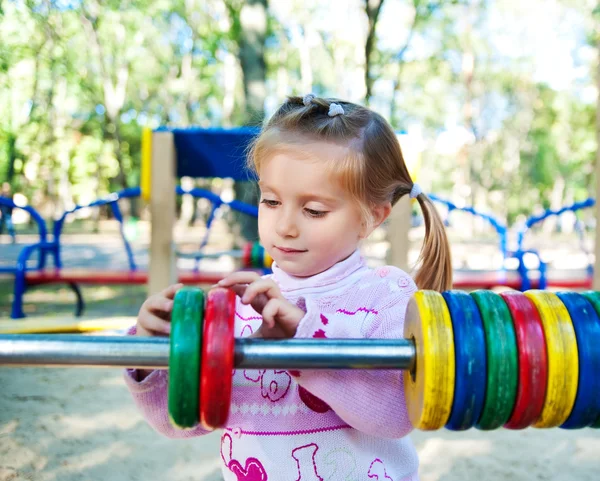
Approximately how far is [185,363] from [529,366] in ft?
1.65

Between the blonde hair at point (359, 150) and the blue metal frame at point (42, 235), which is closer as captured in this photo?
the blonde hair at point (359, 150)

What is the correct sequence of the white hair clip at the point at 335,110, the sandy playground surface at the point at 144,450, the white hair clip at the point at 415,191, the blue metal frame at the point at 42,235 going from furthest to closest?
the blue metal frame at the point at 42,235, the sandy playground surface at the point at 144,450, the white hair clip at the point at 415,191, the white hair clip at the point at 335,110

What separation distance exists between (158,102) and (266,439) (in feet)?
83.0

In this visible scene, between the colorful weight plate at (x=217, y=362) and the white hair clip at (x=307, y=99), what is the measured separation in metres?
0.61

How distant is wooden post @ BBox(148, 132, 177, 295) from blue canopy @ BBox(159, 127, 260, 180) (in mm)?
130

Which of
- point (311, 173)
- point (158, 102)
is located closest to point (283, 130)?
point (311, 173)

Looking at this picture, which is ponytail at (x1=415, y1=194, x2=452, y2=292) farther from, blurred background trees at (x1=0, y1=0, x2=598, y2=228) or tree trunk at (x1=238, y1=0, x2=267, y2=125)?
tree trunk at (x1=238, y1=0, x2=267, y2=125)

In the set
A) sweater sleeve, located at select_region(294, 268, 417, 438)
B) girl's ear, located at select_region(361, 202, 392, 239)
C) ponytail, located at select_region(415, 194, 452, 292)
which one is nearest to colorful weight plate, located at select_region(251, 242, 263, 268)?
ponytail, located at select_region(415, 194, 452, 292)

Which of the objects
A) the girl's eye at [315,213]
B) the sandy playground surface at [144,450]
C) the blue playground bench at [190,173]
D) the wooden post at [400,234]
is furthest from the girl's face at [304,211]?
the wooden post at [400,234]

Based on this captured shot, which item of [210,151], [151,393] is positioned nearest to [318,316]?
[151,393]

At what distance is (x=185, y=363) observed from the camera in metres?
0.81

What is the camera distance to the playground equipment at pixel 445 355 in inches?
32.7

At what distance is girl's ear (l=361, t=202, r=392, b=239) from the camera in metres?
1.26

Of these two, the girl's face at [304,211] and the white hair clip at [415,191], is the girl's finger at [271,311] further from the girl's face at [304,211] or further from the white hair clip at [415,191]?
the white hair clip at [415,191]
